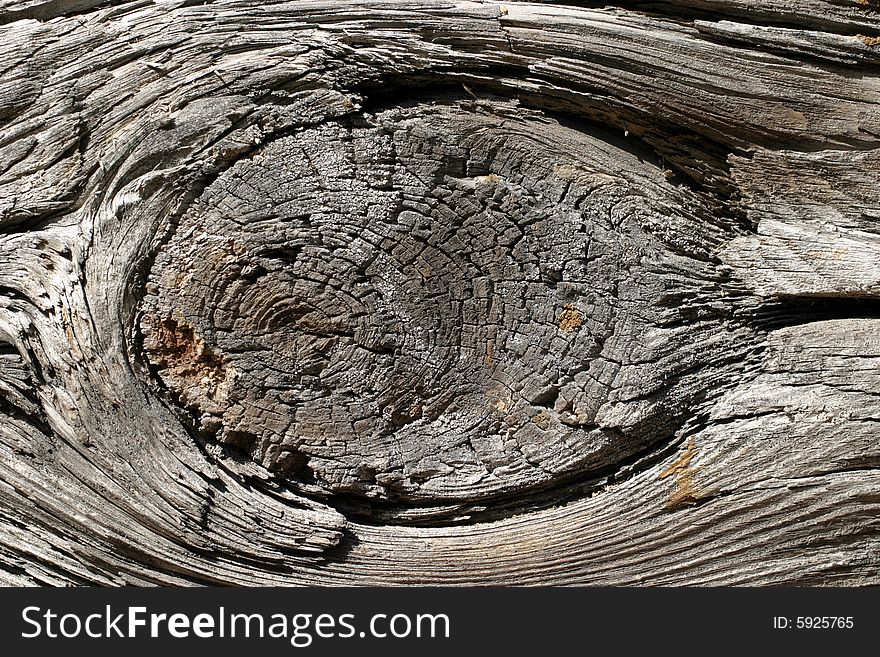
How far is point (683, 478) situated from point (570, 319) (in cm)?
49

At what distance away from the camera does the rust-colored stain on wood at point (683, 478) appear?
1848 millimetres

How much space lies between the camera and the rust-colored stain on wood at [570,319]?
1877mm

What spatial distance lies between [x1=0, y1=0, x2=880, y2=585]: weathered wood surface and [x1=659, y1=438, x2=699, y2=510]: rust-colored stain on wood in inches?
0.6

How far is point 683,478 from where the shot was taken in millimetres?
1853

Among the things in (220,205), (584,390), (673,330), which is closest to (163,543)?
(220,205)

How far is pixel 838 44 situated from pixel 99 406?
2152 millimetres

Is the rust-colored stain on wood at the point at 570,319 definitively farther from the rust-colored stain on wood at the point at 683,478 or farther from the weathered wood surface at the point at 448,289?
the rust-colored stain on wood at the point at 683,478

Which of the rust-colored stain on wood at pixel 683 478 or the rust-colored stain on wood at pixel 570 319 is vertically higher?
the rust-colored stain on wood at pixel 570 319

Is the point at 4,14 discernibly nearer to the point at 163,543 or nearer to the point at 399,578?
the point at 163,543

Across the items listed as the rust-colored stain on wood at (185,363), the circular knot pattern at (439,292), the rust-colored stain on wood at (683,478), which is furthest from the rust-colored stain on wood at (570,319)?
the rust-colored stain on wood at (185,363)

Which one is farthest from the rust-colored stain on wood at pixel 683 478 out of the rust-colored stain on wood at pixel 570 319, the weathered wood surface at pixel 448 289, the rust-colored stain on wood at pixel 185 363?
the rust-colored stain on wood at pixel 185 363

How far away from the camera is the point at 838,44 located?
192cm

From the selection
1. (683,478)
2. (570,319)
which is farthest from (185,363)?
(683,478)

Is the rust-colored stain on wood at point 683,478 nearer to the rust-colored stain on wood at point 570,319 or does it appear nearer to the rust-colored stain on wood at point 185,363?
the rust-colored stain on wood at point 570,319
